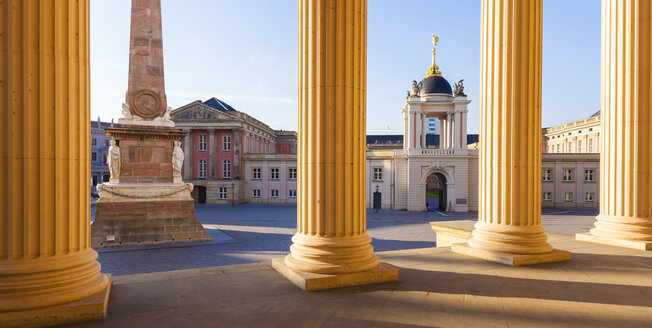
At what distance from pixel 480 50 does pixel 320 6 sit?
4613 millimetres

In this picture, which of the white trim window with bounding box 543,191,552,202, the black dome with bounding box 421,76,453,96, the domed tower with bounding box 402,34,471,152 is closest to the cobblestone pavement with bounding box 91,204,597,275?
the domed tower with bounding box 402,34,471,152

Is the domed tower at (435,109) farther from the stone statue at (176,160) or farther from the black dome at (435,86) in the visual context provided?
the stone statue at (176,160)

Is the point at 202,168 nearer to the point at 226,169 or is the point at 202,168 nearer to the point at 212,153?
the point at 212,153

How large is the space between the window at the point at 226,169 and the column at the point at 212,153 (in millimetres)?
836

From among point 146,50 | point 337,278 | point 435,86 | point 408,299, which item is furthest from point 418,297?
point 435,86

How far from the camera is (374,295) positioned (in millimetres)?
6383

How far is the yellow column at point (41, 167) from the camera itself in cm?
501

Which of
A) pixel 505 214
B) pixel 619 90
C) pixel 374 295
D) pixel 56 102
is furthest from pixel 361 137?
pixel 619 90

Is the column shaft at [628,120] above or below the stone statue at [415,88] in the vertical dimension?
below

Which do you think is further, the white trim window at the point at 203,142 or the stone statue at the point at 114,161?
the white trim window at the point at 203,142

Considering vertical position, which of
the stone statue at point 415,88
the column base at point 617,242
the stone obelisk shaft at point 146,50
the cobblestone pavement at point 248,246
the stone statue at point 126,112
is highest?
the stone statue at point 415,88

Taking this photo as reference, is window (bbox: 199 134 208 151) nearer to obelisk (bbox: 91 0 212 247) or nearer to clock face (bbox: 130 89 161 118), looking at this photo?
obelisk (bbox: 91 0 212 247)

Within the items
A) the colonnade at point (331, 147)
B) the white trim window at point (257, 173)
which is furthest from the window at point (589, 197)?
the colonnade at point (331, 147)

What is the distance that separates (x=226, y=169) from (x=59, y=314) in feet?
179
